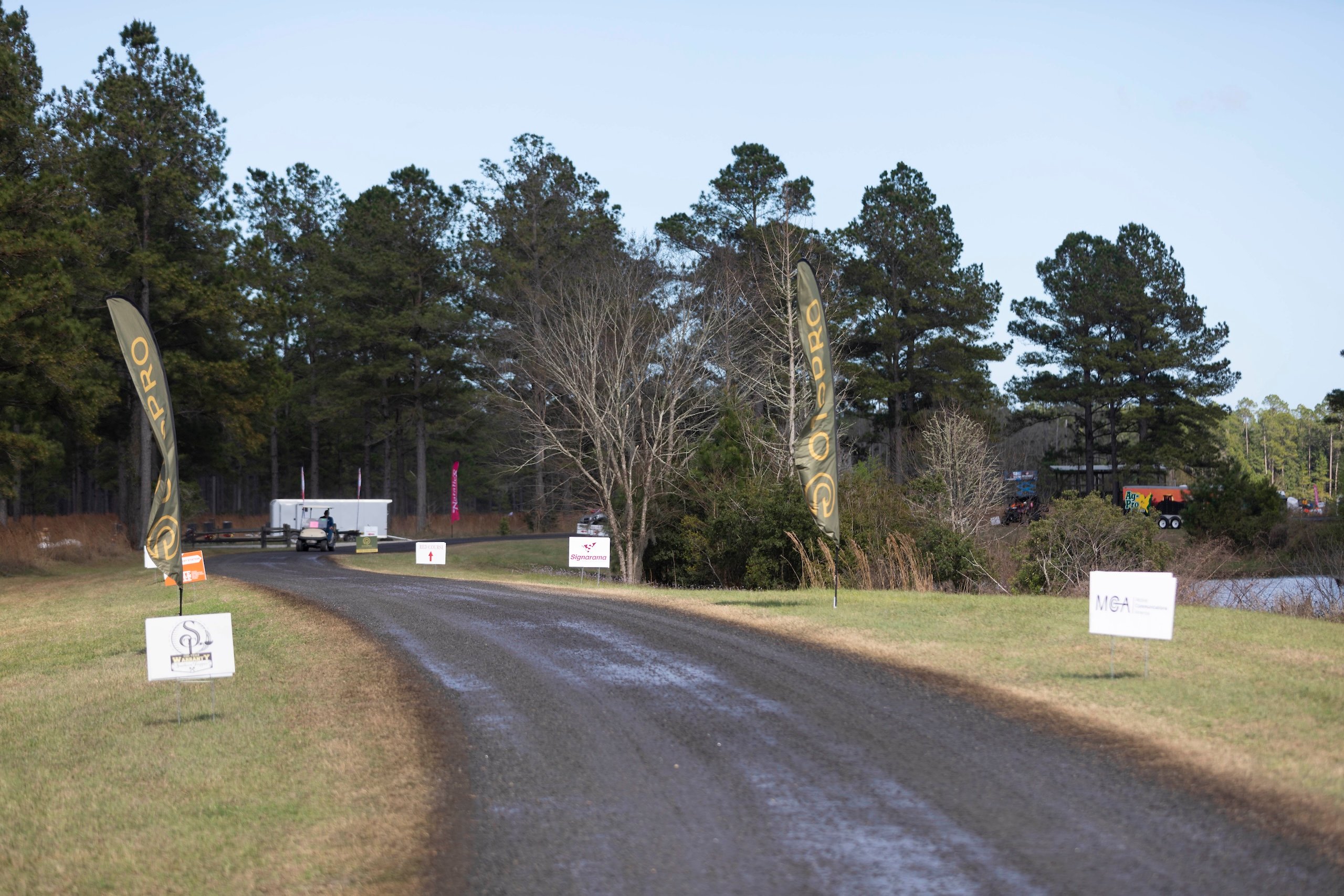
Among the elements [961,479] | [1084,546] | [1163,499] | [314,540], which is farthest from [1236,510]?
[314,540]

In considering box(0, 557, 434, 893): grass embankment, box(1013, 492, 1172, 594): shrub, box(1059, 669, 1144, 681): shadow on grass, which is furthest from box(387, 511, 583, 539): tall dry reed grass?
box(1059, 669, 1144, 681): shadow on grass

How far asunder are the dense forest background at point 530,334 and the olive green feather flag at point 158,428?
1470 cm

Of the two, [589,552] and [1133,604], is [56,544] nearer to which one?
[589,552]

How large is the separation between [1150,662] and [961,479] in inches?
1124

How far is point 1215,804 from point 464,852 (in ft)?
15.2

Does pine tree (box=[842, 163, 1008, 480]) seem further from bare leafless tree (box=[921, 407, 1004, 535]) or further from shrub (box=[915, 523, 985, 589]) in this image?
shrub (box=[915, 523, 985, 589])

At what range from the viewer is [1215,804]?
22.4 feet

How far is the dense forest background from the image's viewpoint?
1275 inches

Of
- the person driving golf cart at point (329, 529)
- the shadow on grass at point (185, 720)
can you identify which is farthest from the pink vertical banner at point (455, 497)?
the shadow on grass at point (185, 720)

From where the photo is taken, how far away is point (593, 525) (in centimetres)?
5169

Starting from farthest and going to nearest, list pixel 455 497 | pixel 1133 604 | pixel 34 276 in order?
pixel 455 497 → pixel 34 276 → pixel 1133 604

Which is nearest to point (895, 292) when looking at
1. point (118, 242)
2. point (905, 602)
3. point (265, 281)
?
point (265, 281)

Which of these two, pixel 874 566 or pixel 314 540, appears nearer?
pixel 874 566

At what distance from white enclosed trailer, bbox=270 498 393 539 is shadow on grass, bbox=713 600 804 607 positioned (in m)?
38.8
